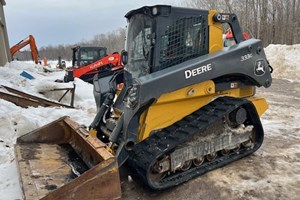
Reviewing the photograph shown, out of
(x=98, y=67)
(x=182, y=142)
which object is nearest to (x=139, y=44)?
(x=182, y=142)

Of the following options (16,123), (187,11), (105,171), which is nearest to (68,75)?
(16,123)

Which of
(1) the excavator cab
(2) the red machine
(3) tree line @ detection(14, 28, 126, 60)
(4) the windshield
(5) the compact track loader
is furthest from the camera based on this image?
(3) tree line @ detection(14, 28, 126, 60)

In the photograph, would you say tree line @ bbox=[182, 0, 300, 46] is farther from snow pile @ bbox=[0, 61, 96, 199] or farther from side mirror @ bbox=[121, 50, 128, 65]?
side mirror @ bbox=[121, 50, 128, 65]

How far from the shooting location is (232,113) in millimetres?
4238

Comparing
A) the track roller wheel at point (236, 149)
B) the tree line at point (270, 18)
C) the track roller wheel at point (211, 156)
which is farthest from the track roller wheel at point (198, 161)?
the tree line at point (270, 18)

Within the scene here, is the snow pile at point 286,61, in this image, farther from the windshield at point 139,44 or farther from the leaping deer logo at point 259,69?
the windshield at point 139,44

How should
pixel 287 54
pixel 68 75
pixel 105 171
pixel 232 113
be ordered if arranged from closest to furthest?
pixel 105 171 < pixel 232 113 < pixel 68 75 < pixel 287 54

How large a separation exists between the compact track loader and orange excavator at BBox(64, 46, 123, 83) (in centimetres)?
694

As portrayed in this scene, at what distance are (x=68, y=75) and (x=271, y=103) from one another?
27.3 feet

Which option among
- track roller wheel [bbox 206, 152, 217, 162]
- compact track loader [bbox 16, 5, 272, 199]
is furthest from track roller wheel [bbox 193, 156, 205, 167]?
track roller wheel [bbox 206, 152, 217, 162]

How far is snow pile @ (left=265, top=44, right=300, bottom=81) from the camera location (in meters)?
13.8

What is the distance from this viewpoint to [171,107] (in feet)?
12.9

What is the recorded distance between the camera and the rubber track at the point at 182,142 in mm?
3551

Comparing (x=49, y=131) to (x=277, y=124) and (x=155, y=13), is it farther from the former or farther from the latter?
(x=277, y=124)
